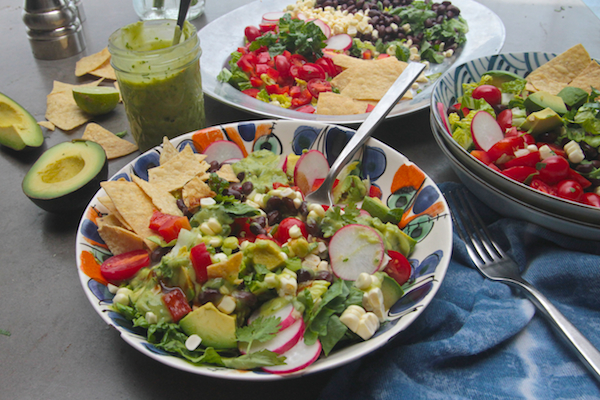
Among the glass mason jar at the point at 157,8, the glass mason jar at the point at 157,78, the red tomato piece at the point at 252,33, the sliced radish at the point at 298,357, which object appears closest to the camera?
the sliced radish at the point at 298,357

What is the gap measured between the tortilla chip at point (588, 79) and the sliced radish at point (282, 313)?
1.55 meters

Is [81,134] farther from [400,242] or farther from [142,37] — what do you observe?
[400,242]

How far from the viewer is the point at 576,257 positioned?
122 centimetres

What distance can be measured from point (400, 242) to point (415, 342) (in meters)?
0.28

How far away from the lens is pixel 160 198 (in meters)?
1.33

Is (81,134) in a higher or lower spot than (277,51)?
lower

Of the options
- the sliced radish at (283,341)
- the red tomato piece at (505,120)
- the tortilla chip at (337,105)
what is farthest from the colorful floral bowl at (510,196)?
the sliced radish at (283,341)

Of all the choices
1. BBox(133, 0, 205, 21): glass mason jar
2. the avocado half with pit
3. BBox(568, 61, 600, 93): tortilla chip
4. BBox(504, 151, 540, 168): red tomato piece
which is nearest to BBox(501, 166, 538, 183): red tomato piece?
BBox(504, 151, 540, 168): red tomato piece

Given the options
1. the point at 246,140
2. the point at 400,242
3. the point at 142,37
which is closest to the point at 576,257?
the point at 400,242

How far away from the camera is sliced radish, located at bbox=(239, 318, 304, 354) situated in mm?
937

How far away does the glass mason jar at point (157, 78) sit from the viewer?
5.01 ft

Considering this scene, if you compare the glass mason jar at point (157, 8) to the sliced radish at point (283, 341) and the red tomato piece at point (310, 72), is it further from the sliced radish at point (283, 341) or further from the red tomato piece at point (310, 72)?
the sliced radish at point (283, 341)

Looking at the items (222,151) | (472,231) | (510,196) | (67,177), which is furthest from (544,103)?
(67,177)

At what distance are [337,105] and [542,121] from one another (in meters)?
0.85
